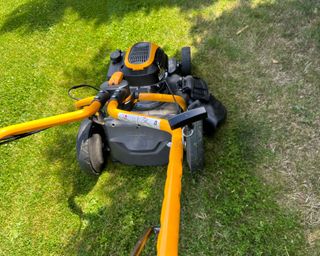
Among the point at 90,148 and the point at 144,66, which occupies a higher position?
the point at 144,66

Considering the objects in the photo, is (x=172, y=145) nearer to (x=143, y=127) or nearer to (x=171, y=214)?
(x=171, y=214)

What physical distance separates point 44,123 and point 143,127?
88 centimetres

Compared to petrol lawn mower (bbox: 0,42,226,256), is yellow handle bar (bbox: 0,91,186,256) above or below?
above

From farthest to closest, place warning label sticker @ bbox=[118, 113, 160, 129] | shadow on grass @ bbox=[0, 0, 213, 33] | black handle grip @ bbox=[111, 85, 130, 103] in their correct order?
1. shadow on grass @ bbox=[0, 0, 213, 33]
2. black handle grip @ bbox=[111, 85, 130, 103]
3. warning label sticker @ bbox=[118, 113, 160, 129]

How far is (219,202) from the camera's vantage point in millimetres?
2949

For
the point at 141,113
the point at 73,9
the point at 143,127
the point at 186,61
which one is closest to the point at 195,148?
the point at 143,127

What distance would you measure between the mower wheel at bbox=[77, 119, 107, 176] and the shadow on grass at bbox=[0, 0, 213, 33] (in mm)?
2500

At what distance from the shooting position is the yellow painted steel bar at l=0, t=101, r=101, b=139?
227 centimetres

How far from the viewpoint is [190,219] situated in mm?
2924

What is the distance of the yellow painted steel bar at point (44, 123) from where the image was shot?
227 cm

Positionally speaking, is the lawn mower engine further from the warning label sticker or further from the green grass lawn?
the warning label sticker

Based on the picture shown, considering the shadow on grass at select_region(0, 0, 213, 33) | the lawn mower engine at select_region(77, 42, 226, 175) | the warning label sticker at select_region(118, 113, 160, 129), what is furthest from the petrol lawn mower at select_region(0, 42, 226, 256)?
the shadow on grass at select_region(0, 0, 213, 33)

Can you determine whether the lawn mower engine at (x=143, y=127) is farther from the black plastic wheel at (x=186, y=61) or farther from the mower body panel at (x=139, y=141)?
the black plastic wheel at (x=186, y=61)

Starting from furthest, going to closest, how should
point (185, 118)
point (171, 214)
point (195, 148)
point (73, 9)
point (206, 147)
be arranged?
1. point (73, 9)
2. point (206, 147)
3. point (195, 148)
4. point (185, 118)
5. point (171, 214)
